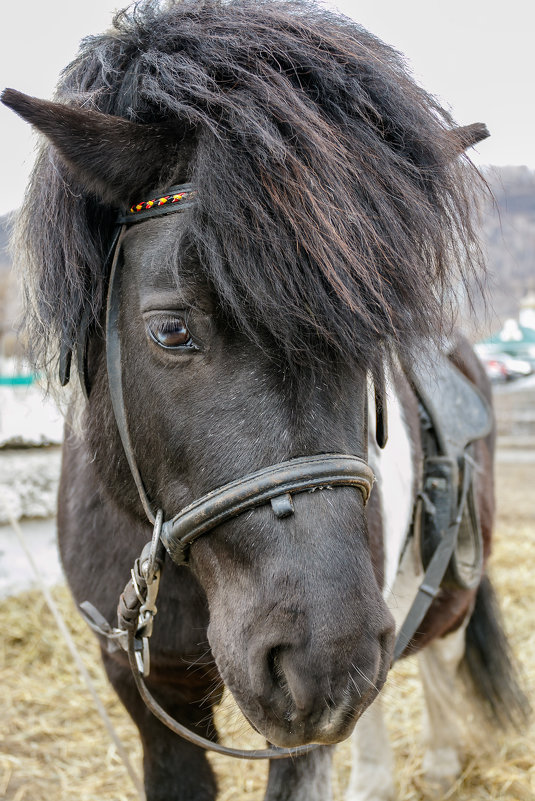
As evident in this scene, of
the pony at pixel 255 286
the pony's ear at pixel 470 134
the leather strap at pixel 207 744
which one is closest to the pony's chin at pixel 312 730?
the pony at pixel 255 286

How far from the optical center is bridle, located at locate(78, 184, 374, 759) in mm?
1115

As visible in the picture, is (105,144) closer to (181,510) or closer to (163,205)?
(163,205)

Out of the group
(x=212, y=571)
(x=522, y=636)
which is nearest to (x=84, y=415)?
(x=212, y=571)

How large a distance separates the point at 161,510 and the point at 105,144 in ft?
2.23

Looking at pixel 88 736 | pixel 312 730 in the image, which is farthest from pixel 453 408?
pixel 88 736

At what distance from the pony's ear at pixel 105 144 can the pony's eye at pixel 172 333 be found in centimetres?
29

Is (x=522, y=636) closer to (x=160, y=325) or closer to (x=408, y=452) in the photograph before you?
(x=408, y=452)

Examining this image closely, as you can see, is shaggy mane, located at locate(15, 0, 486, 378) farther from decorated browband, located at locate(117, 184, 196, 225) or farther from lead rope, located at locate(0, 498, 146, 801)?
lead rope, located at locate(0, 498, 146, 801)

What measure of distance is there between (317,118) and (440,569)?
1.33 m

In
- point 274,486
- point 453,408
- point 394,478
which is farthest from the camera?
point 453,408

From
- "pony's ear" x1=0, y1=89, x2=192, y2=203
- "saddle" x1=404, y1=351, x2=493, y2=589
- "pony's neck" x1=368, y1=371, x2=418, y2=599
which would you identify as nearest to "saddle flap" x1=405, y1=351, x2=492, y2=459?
"saddle" x1=404, y1=351, x2=493, y2=589

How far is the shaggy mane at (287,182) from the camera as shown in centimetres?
116

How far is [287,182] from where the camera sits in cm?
118

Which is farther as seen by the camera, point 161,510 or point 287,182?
point 161,510
